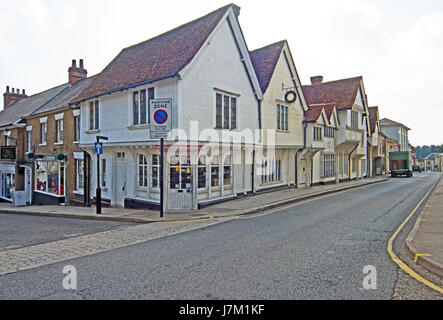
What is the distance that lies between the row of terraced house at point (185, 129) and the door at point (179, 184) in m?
0.04

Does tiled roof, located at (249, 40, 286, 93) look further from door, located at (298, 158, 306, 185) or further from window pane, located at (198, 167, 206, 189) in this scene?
door, located at (298, 158, 306, 185)

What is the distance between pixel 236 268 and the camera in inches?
233

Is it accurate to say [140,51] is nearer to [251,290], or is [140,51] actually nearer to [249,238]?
[249,238]

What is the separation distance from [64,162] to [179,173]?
11506 mm

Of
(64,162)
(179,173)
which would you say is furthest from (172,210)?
(64,162)

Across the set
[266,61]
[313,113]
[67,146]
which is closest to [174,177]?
[67,146]

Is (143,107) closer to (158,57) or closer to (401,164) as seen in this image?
(158,57)

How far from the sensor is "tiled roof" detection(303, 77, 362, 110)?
2986 centimetres

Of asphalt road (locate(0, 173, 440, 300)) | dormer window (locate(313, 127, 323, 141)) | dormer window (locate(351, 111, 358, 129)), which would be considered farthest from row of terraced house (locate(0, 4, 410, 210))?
asphalt road (locate(0, 173, 440, 300))

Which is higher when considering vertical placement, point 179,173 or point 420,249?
point 179,173

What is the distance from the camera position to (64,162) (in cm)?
2102

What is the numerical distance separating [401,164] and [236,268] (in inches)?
1708

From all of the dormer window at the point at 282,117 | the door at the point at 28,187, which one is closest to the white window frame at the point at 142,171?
the dormer window at the point at 282,117

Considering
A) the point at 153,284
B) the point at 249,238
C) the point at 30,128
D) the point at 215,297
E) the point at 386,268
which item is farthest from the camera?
the point at 30,128
